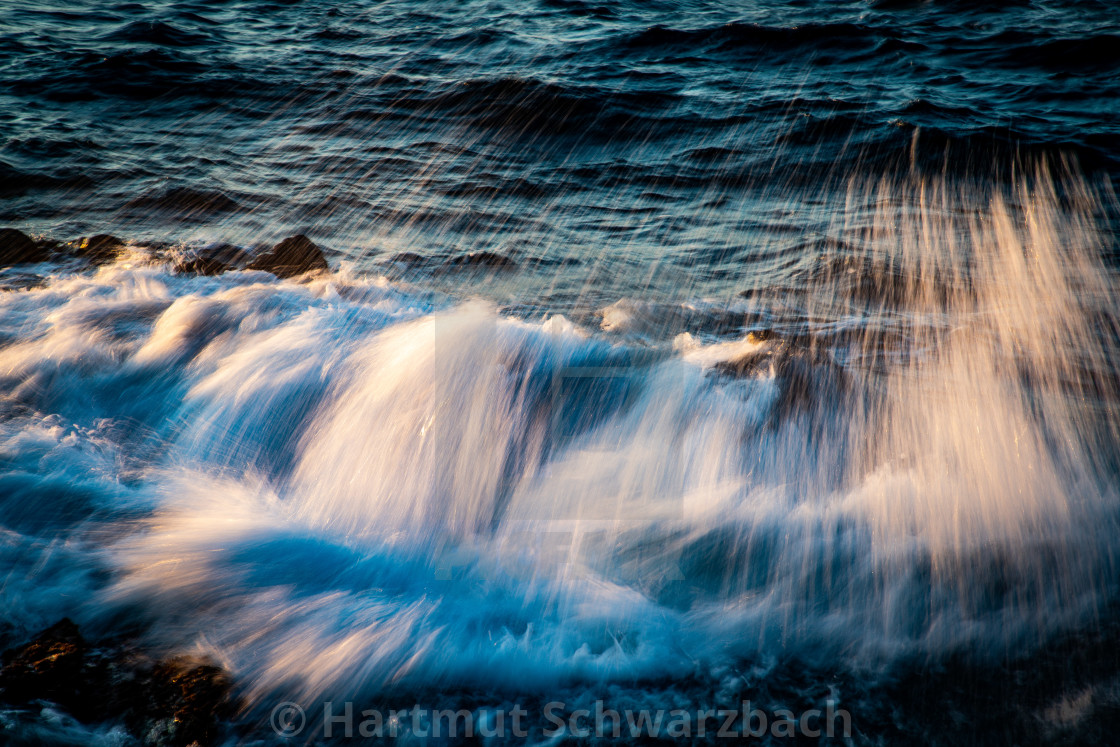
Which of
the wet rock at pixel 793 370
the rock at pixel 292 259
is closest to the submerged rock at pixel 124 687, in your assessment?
the wet rock at pixel 793 370

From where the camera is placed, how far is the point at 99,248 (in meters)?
5.45

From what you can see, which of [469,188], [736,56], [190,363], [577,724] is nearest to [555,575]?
[577,724]

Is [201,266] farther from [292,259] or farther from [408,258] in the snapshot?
[408,258]

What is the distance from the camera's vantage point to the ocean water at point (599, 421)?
2389 millimetres

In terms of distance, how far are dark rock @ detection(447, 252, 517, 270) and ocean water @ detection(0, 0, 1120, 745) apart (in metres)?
0.03

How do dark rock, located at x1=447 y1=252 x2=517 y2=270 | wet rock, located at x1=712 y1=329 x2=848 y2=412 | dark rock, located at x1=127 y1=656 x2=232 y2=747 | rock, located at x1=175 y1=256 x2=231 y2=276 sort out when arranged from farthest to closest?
dark rock, located at x1=447 y1=252 x2=517 y2=270 → rock, located at x1=175 y1=256 x2=231 y2=276 → wet rock, located at x1=712 y1=329 x2=848 y2=412 → dark rock, located at x1=127 y1=656 x2=232 y2=747

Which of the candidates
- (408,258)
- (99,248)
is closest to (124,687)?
(408,258)

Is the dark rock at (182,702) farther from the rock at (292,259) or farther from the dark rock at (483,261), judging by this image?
the dark rock at (483,261)

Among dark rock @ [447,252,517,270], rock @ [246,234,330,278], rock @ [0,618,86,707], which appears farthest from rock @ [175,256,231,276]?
rock @ [0,618,86,707]

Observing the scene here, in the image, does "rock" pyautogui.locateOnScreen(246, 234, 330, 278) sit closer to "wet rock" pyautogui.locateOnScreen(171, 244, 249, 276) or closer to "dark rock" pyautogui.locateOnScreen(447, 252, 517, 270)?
"wet rock" pyautogui.locateOnScreen(171, 244, 249, 276)

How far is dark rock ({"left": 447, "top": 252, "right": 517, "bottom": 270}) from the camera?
17.8ft

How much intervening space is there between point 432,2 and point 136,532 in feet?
45.3

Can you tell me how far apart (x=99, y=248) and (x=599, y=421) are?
15.5 feet

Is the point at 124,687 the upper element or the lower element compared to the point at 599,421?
lower
